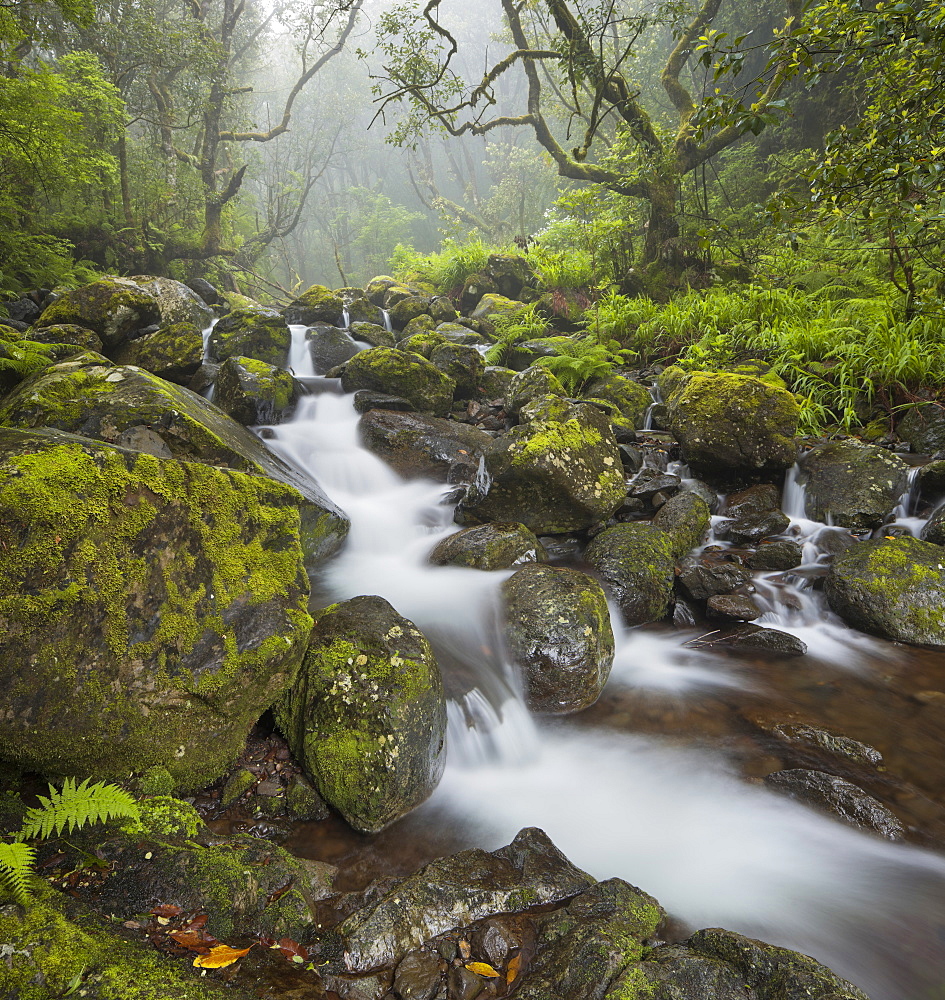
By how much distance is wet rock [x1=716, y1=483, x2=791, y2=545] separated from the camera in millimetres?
6086

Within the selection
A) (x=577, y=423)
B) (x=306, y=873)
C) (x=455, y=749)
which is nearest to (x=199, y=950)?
(x=306, y=873)

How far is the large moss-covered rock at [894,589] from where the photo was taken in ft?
15.0

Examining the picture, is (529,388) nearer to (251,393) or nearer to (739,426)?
(739,426)

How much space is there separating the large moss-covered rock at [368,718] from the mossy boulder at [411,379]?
222 inches

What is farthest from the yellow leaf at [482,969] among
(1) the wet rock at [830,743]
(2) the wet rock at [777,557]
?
(2) the wet rock at [777,557]

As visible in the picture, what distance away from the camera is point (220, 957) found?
1680 millimetres

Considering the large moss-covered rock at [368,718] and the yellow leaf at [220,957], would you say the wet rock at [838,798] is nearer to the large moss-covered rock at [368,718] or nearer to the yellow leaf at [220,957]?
the large moss-covered rock at [368,718]

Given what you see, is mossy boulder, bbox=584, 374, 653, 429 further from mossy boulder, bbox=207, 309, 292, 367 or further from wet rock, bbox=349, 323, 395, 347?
mossy boulder, bbox=207, 309, 292, 367

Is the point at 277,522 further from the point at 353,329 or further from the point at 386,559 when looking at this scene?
the point at 353,329

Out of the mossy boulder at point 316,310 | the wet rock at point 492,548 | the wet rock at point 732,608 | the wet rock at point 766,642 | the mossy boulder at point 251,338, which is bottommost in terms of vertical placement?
the wet rock at point 766,642

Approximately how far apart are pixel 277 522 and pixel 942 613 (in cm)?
543

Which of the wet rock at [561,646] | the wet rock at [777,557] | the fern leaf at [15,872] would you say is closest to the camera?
the fern leaf at [15,872]

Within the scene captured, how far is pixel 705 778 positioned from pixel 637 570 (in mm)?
2083

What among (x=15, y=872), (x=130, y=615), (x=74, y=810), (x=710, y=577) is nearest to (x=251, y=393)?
(x=130, y=615)
